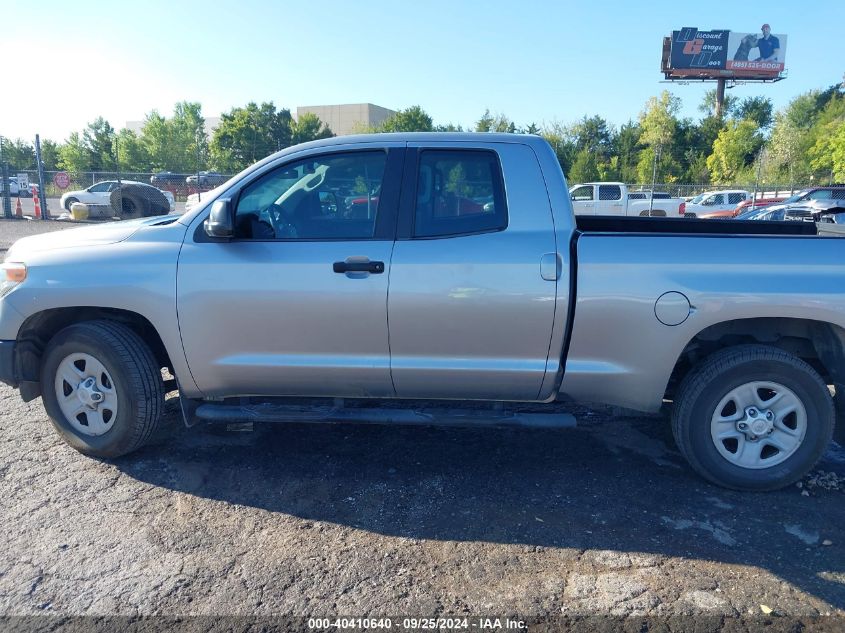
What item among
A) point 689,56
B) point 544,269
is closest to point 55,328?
point 544,269

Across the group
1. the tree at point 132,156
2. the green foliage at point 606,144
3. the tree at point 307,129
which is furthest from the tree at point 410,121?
the tree at point 132,156

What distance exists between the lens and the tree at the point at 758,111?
6788cm

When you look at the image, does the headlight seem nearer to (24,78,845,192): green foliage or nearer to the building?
(24,78,845,192): green foliage

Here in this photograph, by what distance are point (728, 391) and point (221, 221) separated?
3.05m

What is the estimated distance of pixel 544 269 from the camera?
11.1 feet

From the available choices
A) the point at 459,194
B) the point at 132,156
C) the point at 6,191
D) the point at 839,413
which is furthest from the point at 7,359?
the point at 132,156

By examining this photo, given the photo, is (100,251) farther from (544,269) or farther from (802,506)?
(802,506)

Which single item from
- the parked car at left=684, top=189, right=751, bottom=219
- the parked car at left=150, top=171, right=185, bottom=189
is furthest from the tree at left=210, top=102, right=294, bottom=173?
the parked car at left=684, top=189, right=751, bottom=219

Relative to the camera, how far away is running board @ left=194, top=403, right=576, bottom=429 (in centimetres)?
358

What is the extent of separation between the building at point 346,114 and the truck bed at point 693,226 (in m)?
85.1

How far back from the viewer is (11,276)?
3.79 meters

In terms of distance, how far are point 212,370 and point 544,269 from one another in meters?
2.07

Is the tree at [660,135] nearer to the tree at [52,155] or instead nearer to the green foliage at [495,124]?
the green foliage at [495,124]

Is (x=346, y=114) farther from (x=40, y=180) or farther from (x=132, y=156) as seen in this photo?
(x=40, y=180)
